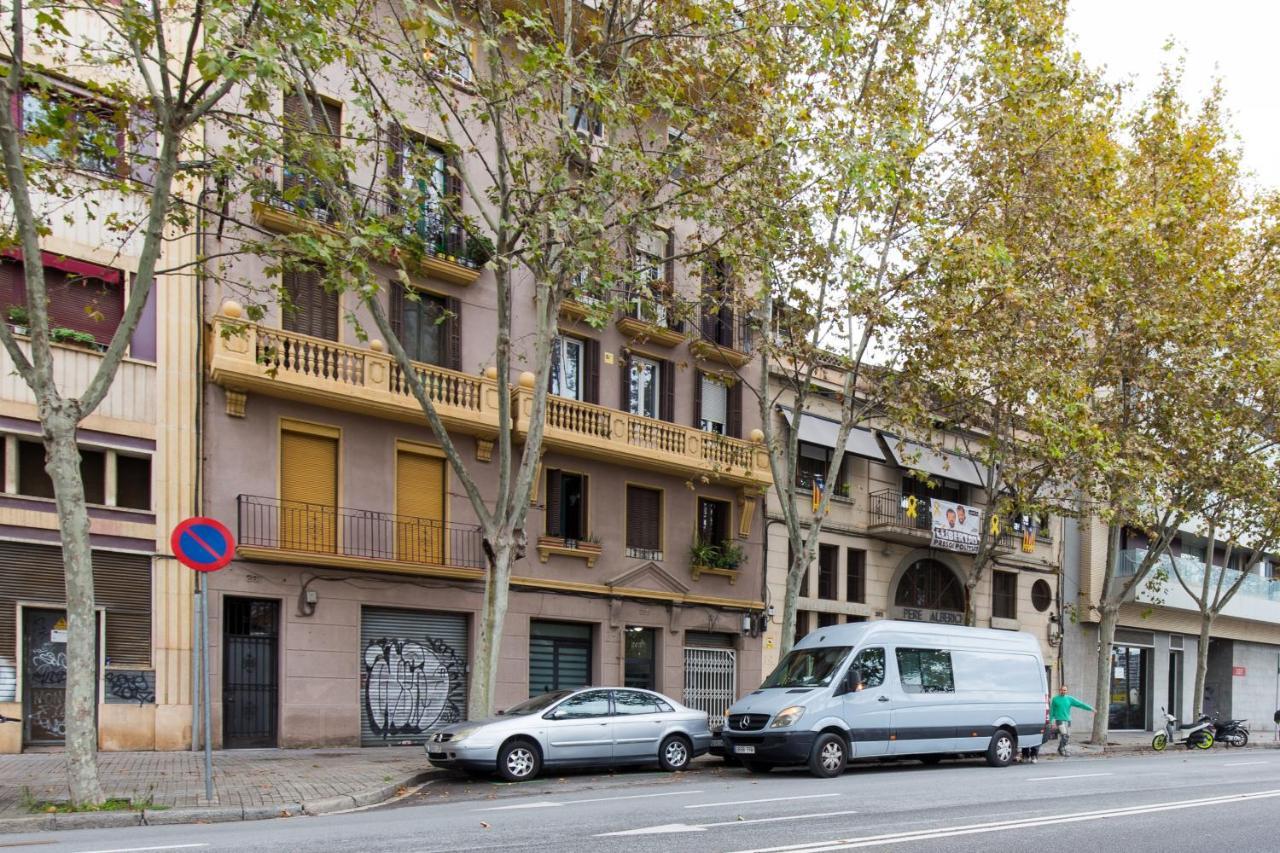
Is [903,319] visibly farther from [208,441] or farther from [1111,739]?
[1111,739]

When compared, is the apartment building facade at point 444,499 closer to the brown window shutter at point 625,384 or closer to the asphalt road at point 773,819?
the brown window shutter at point 625,384

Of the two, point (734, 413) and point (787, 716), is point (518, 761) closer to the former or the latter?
point (787, 716)

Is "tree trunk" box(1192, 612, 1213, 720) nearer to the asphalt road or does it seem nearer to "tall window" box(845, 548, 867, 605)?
"tall window" box(845, 548, 867, 605)

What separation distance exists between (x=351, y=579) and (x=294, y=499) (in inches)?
69.1

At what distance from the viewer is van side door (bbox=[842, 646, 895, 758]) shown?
17125 mm

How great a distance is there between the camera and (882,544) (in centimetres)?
3069

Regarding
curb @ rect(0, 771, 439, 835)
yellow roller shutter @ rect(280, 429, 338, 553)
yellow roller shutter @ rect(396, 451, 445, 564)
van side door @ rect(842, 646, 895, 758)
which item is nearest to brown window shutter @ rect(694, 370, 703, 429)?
yellow roller shutter @ rect(396, 451, 445, 564)

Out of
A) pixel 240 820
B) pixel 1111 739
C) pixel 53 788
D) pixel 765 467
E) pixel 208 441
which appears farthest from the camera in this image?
pixel 1111 739

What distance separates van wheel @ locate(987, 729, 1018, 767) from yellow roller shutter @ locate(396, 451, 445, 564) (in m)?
10.4

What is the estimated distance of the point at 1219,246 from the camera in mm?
25609

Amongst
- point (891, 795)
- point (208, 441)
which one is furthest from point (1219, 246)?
point (208, 441)

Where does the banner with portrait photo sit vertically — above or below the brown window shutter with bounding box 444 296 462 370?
below

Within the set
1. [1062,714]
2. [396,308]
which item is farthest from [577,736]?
[1062,714]

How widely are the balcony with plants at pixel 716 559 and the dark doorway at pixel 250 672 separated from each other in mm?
9712
